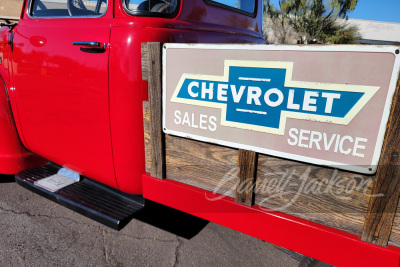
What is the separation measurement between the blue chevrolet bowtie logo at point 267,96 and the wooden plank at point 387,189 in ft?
0.38

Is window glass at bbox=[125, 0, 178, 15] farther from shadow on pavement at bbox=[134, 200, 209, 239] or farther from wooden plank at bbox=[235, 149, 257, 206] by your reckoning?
shadow on pavement at bbox=[134, 200, 209, 239]

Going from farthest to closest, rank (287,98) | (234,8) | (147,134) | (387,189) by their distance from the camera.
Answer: (234,8) → (147,134) → (287,98) → (387,189)

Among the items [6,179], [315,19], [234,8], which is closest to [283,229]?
[234,8]

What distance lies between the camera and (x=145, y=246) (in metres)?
2.12

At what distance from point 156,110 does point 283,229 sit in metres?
0.81

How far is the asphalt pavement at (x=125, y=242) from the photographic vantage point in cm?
198

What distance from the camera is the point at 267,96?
1.19 meters

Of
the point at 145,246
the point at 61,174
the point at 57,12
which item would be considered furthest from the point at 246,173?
the point at 57,12

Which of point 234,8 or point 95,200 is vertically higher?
point 234,8

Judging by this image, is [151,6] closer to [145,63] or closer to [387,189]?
[145,63]

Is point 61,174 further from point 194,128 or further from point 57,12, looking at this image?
point 194,128

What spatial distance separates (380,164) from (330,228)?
32 centimetres

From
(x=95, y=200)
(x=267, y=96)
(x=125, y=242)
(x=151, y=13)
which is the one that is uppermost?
(x=151, y=13)

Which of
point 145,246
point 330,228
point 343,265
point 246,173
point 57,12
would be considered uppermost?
point 57,12
